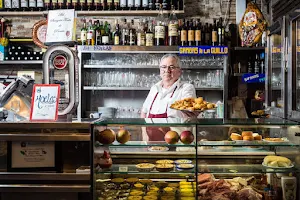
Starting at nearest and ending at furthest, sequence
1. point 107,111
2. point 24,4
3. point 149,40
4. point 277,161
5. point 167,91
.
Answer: point 277,161
point 167,91
point 149,40
point 107,111
point 24,4

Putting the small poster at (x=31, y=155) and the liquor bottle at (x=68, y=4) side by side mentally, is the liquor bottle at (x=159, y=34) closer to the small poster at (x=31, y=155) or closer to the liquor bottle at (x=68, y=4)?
the liquor bottle at (x=68, y=4)

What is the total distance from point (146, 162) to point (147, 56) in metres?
3.05

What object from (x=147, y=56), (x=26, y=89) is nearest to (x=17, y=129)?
(x=26, y=89)

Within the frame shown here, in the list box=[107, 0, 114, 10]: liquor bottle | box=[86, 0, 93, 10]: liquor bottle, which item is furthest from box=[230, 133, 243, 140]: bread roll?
box=[86, 0, 93, 10]: liquor bottle

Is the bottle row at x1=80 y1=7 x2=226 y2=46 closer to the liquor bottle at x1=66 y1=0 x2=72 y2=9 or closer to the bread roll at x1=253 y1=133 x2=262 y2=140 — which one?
the liquor bottle at x1=66 y1=0 x2=72 y2=9

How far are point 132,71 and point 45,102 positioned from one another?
3.27 metres

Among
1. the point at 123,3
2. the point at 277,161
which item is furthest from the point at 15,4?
the point at 277,161

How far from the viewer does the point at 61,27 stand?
2.96 m

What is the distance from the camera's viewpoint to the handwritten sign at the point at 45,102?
2.75m

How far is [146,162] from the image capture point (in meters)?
3.07

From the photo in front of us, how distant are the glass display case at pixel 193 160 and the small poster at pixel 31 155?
0.32m

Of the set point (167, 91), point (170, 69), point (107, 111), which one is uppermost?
point (170, 69)

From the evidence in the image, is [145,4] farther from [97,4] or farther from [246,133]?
[246,133]

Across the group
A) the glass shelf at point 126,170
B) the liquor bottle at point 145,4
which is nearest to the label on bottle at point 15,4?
the liquor bottle at point 145,4
